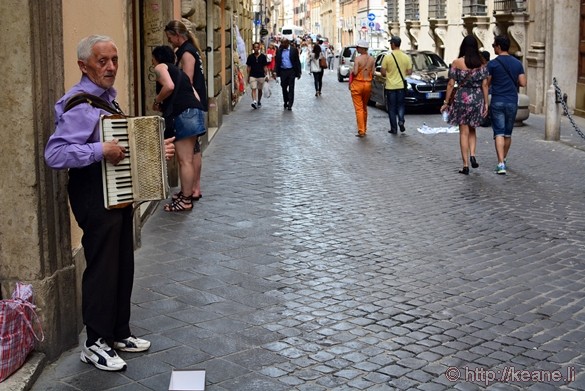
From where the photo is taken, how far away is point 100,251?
498cm

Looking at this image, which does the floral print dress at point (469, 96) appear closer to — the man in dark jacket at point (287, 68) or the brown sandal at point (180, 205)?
the brown sandal at point (180, 205)

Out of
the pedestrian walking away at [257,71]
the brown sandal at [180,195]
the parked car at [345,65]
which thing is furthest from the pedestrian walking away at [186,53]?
the parked car at [345,65]

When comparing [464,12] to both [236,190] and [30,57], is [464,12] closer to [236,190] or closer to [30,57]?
[236,190]

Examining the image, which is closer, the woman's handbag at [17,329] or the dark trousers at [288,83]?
the woman's handbag at [17,329]

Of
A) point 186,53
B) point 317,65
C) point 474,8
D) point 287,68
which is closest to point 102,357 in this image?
point 186,53

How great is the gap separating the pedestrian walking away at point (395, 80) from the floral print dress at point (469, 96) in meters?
5.12

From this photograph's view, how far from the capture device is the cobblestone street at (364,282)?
5043 mm

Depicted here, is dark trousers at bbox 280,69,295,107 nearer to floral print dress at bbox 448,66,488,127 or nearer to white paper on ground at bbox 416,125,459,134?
white paper on ground at bbox 416,125,459,134

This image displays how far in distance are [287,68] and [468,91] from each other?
11777mm

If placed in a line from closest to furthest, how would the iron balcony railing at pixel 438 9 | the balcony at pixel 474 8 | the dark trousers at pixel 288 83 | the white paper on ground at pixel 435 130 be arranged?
1. the white paper on ground at pixel 435 130
2. the dark trousers at pixel 288 83
3. the balcony at pixel 474 8
4. the iron balcony railing at pixel 438 9

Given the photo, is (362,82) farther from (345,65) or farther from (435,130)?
(345,65)

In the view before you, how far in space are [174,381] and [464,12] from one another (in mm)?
26698

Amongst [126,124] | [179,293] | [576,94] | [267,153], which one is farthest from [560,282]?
[576,94]

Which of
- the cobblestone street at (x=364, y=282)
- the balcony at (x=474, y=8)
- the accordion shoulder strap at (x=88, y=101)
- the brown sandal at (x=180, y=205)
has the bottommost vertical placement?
the cobblestone street at (x=364, y=282)
